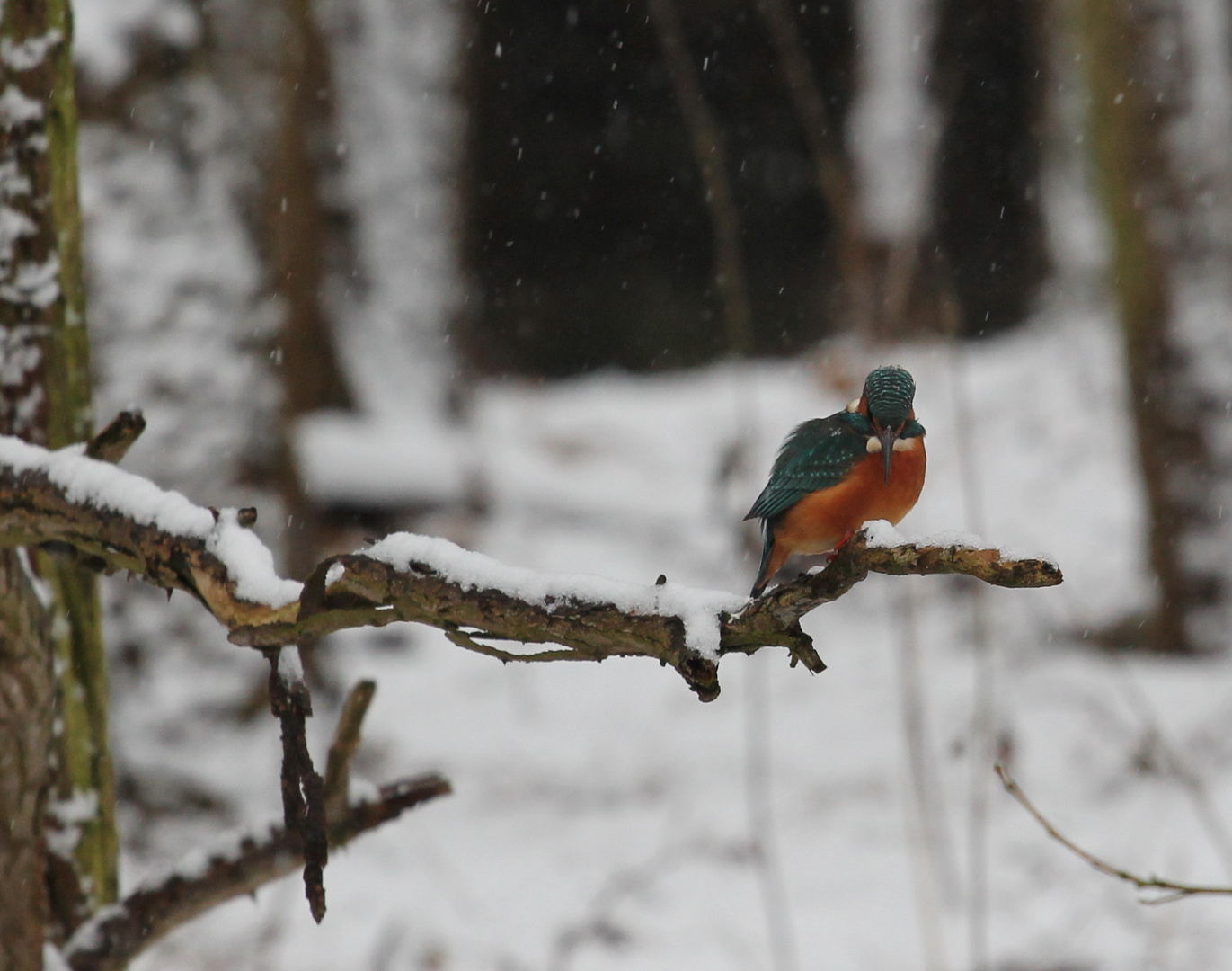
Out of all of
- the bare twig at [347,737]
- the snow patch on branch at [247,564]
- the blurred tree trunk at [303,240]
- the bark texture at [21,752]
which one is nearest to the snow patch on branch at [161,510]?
the snow patch on branch at [247,564]

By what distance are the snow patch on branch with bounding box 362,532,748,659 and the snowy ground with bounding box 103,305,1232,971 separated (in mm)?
921

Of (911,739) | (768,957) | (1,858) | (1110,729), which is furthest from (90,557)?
(1110,729)

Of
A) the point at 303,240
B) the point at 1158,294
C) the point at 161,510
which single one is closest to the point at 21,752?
the point at 161,510

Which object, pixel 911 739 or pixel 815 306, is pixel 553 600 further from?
pixel 815 306

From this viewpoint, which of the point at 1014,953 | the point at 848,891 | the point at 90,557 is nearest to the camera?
the point at 90,557

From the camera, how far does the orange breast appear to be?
117 cm

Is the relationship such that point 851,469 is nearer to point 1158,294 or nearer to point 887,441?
point 887,441

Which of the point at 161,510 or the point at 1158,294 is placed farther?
the point at 1158,294

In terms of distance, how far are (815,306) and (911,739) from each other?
31.5 feet

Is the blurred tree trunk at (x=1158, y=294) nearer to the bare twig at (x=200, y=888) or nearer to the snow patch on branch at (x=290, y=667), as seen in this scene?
the bare twig at (x=200, y=888)

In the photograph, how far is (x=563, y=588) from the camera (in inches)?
40.3

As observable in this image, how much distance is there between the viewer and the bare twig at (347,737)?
1611mm

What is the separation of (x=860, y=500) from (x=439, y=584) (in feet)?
1.33

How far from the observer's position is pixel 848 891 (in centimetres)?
406
